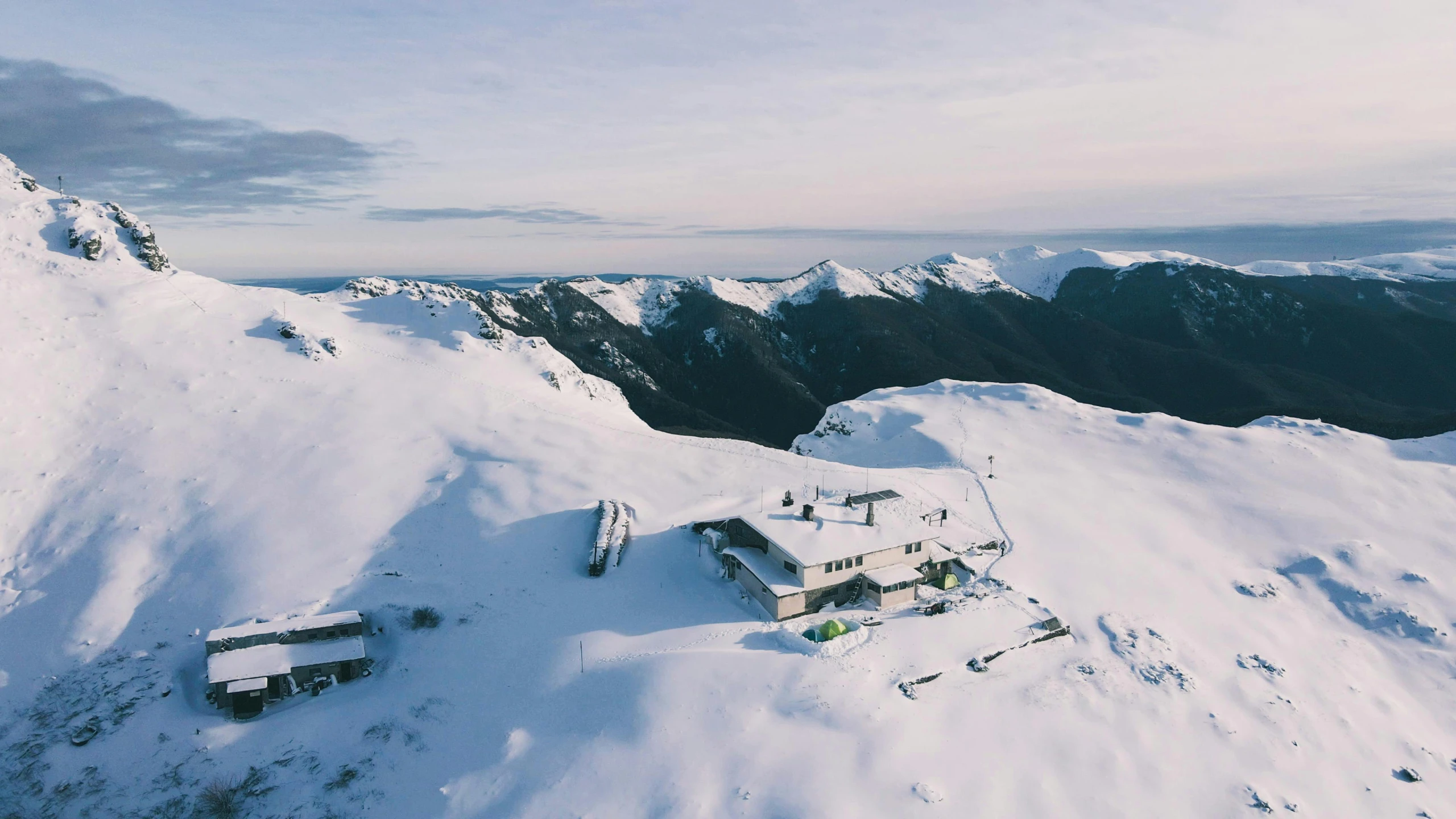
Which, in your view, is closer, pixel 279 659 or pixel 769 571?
pixel 279 659

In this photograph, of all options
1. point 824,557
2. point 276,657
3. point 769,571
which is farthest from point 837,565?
point 276,657

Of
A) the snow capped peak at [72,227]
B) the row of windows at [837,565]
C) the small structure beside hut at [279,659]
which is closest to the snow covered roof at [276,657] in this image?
the small structure beside hut at [279,659]

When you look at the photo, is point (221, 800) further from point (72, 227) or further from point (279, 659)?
point (72, 227)

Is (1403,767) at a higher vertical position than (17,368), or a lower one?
lower

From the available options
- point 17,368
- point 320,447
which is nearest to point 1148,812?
point 320,447

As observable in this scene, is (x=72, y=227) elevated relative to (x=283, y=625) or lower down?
elevated

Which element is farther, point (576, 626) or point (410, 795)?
point (576, 626)

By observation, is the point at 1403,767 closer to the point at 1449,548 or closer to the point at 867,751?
the point at 867,751

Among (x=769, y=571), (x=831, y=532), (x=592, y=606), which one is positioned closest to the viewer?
(x=592, y=606)
